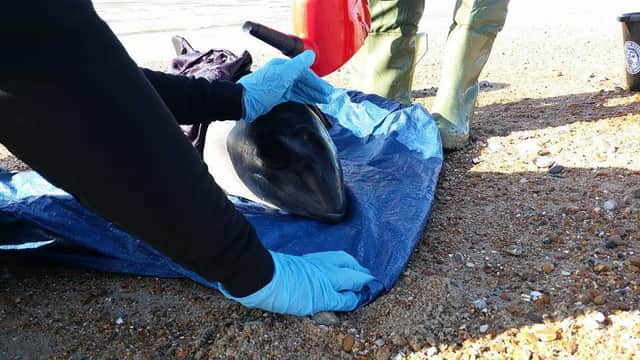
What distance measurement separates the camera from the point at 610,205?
63.8 inches

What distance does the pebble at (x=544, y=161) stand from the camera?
1981 mm

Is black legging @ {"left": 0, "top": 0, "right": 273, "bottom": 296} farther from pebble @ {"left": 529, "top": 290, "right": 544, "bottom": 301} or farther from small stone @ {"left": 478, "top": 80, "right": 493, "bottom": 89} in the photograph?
small stone @ {"left": 478, "top": 80, "right": 493, "bottom": 89}

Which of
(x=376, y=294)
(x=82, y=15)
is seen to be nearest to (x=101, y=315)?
(x=376, y=294)

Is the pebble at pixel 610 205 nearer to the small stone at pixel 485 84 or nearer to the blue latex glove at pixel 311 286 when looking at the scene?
the blue latex glove at pixel 311 286

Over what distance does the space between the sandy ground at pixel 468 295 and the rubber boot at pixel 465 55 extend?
28cm

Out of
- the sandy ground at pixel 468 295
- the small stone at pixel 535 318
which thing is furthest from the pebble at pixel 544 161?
the small stone at pixel 535 318

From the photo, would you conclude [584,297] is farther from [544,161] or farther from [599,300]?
[544,161]

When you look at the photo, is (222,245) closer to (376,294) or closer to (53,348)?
(376,294)

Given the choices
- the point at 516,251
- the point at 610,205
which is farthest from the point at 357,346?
the point at 610,205

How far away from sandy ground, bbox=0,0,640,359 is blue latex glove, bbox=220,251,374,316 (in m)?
0.04

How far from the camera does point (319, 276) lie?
4.23 ft

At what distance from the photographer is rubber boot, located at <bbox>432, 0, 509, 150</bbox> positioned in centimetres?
232

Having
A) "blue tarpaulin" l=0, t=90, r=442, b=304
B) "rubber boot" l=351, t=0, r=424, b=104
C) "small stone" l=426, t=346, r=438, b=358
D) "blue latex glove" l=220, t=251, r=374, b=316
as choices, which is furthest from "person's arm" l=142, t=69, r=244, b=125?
"rubber boot" l=351, t=0, r=424, b=104

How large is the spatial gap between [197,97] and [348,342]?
0.69 meters
